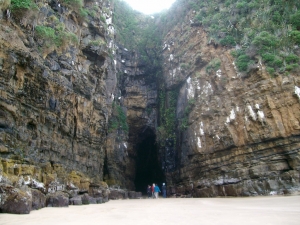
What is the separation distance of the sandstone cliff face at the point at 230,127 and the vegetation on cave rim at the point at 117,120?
631 centimetres

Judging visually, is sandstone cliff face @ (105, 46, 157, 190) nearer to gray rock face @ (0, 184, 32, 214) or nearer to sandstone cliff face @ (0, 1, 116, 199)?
sandstone cliff face @ (0, 1, 116, 199)

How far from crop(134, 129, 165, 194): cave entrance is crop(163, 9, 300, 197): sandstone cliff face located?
724 centimetres

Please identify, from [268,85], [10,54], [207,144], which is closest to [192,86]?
[207,144]

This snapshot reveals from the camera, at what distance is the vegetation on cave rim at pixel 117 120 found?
25.8 m

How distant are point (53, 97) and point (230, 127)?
39.4 ft

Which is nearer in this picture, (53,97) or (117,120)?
(53,97)

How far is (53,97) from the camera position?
15.2 meters

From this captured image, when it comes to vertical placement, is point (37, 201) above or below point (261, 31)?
below

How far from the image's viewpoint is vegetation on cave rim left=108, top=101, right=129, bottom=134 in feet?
84.6

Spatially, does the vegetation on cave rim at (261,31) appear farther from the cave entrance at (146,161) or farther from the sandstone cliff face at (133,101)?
the cave entrance at (146,161)

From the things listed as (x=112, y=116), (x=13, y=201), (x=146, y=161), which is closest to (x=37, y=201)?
(x=13, y=201)

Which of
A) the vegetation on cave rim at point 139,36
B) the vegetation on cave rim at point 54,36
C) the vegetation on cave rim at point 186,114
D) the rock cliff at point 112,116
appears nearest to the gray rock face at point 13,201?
the rock cliff at point 112,116

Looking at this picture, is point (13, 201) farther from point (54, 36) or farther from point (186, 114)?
point (186, 114)

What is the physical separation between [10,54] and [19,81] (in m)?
1.33
